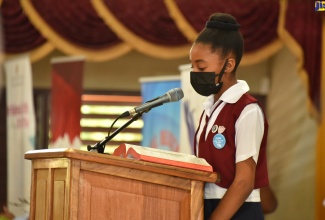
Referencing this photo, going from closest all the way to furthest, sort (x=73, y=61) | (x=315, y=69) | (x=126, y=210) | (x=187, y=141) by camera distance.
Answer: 1. (x=126, y=210)
2. (x=187, y=141)
3. (x=73, y=61)
4. (x=315, y=69)

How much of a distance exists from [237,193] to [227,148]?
0.52 feet

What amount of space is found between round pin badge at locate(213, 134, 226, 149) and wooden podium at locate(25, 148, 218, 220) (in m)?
0.16

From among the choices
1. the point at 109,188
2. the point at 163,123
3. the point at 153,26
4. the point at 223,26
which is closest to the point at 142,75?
the point at 153,26

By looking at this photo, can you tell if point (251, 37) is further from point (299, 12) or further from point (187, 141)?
point (187, 141)

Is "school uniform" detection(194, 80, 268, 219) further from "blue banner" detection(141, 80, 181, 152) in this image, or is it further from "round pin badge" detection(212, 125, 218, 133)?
"blue banner" detection(141, 80, 181, 152)

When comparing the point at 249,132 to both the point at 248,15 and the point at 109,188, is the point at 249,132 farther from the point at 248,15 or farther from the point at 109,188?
the point at 248,15

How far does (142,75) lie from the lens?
762 centimetres

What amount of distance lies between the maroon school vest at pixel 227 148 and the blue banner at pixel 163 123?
130 inches

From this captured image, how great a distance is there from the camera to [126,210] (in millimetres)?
2160

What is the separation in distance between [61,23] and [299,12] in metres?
2.10

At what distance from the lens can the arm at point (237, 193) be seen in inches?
88.6

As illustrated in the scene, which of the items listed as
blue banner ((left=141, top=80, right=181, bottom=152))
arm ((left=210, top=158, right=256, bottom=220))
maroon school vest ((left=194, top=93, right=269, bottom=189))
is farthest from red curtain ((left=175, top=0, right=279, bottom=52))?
arm ((left=210, top=158, right=256, bottom=220))

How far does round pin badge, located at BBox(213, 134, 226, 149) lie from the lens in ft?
7.65

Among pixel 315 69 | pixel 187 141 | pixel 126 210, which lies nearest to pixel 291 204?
pixel 315 69
